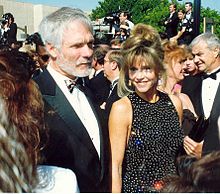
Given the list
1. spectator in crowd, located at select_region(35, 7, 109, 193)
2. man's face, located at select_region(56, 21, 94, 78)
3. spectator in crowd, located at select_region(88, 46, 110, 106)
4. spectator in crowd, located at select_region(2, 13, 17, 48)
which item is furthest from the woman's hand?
spectator in crowd, located at select_region(2, 13, 17, 48)

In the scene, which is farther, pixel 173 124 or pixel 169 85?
pixel 169 85

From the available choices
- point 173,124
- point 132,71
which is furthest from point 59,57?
point 173,124

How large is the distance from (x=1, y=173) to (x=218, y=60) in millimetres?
3717

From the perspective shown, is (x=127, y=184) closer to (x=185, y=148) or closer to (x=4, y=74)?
(x=185, y=148)

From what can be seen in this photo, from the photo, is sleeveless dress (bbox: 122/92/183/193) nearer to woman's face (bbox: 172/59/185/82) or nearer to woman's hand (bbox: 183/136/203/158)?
woman's hand (bbox: 183/136/203/158)

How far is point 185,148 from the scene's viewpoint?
297 cm

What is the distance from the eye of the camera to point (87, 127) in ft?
8.19

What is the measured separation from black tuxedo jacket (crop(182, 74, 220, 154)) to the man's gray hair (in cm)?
92

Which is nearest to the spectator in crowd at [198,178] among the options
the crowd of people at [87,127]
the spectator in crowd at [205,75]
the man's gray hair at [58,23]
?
the crowd of people at [87,127]

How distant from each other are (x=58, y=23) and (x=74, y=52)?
0.17 m

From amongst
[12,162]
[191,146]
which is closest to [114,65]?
[191,146]

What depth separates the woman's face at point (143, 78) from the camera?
294cm

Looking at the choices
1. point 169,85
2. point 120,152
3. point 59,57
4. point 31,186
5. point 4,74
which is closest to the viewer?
point 31,186

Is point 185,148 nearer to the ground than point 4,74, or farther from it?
nearer to the ground
